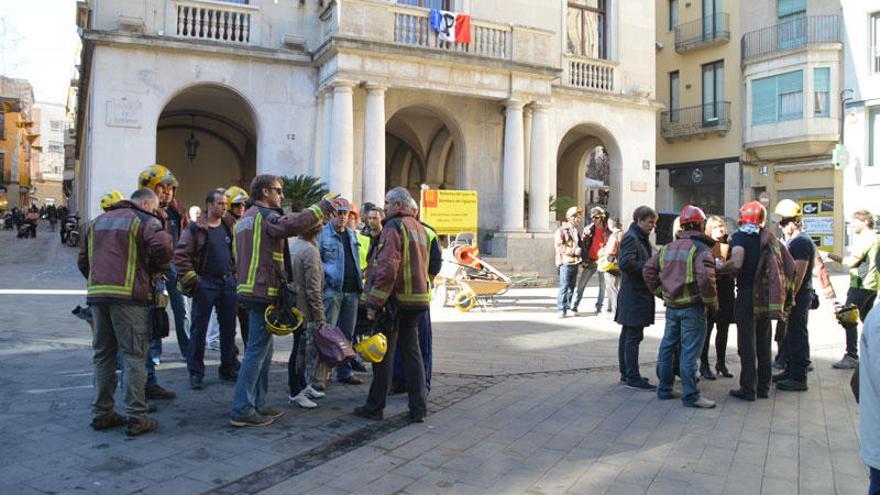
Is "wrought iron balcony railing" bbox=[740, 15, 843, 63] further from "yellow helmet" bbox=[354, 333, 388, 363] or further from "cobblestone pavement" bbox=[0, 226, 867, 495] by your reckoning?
"yellow helmet" bbox=[354, 333, 388, 363]

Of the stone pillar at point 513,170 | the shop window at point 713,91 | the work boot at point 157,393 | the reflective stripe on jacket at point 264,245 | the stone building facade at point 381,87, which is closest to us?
the reflective stripe on jacket at point 264,245

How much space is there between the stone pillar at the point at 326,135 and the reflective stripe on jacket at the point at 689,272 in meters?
11.2

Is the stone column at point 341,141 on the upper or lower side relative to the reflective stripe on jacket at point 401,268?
upper

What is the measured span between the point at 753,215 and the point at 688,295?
3.34 feet

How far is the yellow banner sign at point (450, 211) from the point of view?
15.7 metres

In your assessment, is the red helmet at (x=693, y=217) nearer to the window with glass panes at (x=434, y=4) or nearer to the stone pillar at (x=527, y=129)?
the stone pillar at (x=527, y=129)

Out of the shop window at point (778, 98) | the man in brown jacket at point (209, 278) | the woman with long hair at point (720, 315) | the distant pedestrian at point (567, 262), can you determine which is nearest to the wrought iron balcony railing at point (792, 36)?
the shop window at point (778, 98)

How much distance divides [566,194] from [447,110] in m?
9.26

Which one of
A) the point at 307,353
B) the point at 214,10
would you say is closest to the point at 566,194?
the point at 214,10

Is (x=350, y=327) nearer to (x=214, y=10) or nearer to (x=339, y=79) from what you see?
(x=339, y=79)

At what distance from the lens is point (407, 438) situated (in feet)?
16.9

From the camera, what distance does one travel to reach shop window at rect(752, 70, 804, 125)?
88.3 ft

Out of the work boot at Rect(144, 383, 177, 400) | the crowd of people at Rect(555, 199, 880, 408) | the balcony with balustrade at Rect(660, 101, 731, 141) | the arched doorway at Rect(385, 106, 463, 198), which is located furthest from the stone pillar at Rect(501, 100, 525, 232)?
the balcony with balustrade at Rect(660, 101, 731, 141)

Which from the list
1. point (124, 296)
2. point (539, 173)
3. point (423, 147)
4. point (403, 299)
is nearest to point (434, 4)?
point (423, 147)
